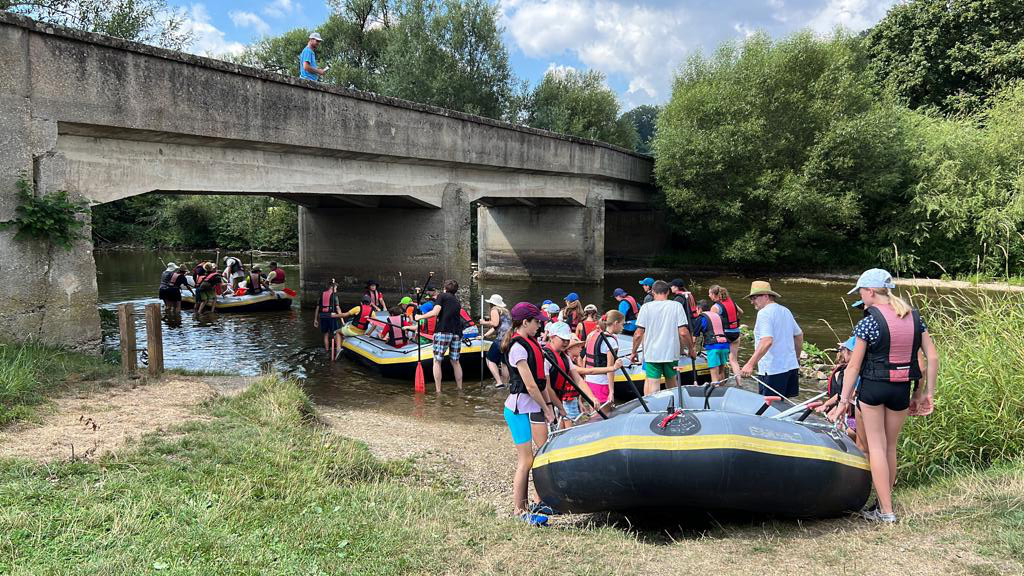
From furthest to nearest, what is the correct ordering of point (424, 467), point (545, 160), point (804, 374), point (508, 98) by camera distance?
point (508, 98) → point (545, 160) → point (804, 374) → point (424, 467)

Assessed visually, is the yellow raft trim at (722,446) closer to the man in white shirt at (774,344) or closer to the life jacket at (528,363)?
the life jacket at (528,363)

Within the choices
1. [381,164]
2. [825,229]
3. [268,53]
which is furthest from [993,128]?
[268,53]

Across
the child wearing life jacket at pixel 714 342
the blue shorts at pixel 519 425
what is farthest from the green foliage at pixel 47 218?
the child wearing life jacket at pixel 714 342

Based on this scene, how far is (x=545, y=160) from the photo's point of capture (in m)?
22.8

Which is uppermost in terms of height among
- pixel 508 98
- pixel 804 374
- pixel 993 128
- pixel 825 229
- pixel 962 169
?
pixel 508 98

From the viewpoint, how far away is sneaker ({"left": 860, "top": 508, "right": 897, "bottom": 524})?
4.98m

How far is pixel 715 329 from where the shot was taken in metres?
9.43

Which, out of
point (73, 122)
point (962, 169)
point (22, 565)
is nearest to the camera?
point (22, 565)

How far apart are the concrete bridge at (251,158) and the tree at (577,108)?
9666mm

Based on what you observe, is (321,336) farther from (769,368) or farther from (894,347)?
(894,347)

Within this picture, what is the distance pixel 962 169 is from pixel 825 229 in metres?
4.98

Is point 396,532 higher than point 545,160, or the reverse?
point 545,160

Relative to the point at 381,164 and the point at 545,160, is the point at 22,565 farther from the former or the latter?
the point at 545,160

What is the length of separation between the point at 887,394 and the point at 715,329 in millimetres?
4556
